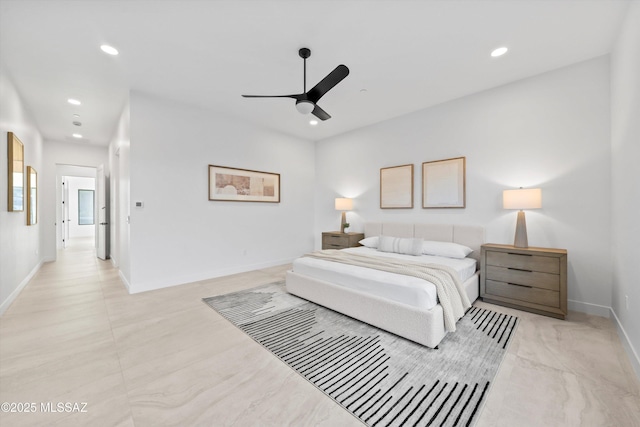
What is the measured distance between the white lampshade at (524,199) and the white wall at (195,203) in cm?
395

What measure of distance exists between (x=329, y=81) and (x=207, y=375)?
2.63 meters

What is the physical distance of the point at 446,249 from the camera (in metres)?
3.56

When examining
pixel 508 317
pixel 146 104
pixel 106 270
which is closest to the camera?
pixel 508 317

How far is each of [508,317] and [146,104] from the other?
5.42 meters

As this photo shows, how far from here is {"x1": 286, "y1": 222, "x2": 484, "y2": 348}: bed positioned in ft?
7.27

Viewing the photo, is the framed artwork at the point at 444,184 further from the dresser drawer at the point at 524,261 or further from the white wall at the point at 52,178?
the white wall at the point at 52,178

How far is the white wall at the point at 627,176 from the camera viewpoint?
6.47 ft

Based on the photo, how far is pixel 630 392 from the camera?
5.38 feet

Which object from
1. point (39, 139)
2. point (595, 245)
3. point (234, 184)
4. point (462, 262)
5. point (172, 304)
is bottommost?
point (172, 304)

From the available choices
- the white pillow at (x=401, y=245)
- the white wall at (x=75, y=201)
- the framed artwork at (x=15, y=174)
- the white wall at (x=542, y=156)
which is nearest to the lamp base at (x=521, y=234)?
the white wall at (x=542, y=156)

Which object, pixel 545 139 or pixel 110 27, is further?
pixel 545 139

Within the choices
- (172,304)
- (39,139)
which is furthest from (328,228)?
(39,139)

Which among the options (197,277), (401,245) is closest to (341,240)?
(401,245)

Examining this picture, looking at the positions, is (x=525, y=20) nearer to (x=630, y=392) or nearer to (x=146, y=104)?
(x=630, y=392)
